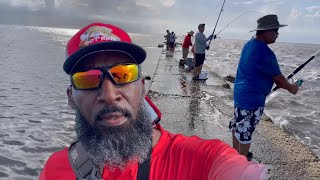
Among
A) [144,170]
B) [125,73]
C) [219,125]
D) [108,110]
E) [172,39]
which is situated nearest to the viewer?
[144,170]

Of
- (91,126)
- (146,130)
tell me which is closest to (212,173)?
(146,130)

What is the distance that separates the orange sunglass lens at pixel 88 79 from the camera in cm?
177

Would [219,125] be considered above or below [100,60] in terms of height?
below

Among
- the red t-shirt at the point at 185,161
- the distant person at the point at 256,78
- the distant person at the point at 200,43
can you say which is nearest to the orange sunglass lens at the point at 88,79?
the red t-shirt at the point at 185,161

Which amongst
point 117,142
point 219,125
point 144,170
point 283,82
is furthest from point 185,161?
point 219,125

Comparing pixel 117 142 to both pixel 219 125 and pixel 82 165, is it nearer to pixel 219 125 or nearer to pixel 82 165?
pixel 82 165

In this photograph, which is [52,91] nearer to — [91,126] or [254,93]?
[254,93]

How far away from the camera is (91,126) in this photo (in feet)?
5.83

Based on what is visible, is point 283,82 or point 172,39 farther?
point 172,39

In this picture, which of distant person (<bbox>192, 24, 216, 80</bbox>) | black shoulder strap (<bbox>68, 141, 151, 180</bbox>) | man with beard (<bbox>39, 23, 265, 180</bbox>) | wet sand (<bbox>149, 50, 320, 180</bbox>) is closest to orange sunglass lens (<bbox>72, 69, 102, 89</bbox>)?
man with beard (<bbox>39, 23, 265, 180</bbox>)

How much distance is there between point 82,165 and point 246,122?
3.17 meters

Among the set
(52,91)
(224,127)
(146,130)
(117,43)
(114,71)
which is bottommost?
(52,91)

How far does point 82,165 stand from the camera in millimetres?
1725

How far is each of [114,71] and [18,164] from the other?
232 inches
